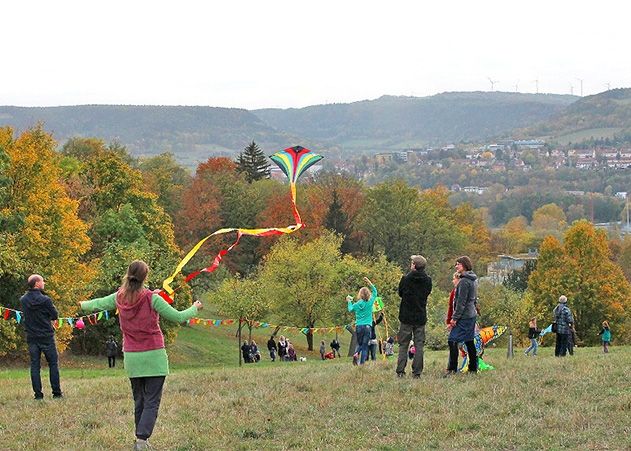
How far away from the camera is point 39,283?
1653cm

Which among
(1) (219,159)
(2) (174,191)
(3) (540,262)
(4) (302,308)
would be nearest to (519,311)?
(3) (540,262)

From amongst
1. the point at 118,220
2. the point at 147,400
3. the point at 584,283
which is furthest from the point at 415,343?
the point at 584,283

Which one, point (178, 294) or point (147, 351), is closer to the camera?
point (147, 351)

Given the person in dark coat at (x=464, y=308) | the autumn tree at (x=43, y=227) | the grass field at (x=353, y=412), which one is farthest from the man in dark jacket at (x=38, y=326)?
the autumn tree at (x=43, y=227)

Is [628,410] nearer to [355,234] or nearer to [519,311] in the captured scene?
[519,311]

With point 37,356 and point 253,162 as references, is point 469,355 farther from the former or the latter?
point 253,162

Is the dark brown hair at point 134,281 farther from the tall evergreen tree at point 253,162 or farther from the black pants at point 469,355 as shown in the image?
the tall evergreen tree at point 253,162

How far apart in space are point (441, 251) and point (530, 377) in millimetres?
85940

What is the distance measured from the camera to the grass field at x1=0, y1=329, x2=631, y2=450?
41.5ft

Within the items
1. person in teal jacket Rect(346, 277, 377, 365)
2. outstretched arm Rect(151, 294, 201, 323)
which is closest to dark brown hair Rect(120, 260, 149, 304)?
outstretched arm Rect(151, 294, 201, 323)

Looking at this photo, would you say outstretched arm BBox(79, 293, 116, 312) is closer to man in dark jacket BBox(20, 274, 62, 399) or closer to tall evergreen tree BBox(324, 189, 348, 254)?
man in dark jacket BBox(20, 274, 62, 399)

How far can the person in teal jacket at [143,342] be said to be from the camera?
1207 cm

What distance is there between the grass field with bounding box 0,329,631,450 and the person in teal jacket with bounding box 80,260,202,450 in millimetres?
516

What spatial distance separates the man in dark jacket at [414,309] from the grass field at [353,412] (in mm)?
523
